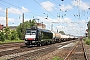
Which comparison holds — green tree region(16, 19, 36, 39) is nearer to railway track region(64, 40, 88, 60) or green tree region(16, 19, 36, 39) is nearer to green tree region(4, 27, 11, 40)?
green tree region(4, 27, 11, 40)

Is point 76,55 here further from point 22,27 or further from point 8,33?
point 22,27

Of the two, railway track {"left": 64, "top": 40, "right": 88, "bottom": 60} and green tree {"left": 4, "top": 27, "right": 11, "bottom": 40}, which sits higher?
green tree {"left": 4, "top": 27, "right": 11, "bottom": 40}

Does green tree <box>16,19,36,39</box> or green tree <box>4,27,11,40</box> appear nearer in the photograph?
green tree <box>4,27,11,40</box>

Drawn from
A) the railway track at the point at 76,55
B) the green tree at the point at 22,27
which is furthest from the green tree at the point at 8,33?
the railway track at the point at 76,55

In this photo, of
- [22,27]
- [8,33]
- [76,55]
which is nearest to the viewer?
[76,55]

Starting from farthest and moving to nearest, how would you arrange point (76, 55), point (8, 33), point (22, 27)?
point (22, 27), point (8, 33), point (76, 55)

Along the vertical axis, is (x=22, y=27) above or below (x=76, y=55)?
above

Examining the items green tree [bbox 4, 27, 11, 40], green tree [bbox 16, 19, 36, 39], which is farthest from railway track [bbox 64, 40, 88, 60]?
green tree [bbox 16, 19, 36, 39]

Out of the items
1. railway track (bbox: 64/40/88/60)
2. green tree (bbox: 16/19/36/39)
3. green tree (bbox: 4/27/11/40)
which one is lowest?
railway track (bbox: 64/40/88/60)

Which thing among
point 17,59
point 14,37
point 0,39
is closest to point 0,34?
point 0,39

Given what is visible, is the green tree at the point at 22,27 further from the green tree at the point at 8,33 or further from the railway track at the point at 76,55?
the railway track at the point at 76,55

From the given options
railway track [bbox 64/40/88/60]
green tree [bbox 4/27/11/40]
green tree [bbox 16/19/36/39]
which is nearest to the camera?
railway track [bbox 64/40/88/60]

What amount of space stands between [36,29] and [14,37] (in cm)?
3480

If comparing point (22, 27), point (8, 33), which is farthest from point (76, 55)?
point (22, 27)
